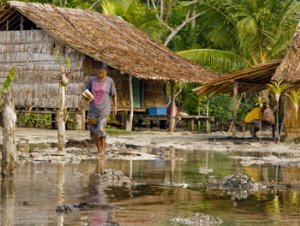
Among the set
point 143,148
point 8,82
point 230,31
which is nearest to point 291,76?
point 143,148

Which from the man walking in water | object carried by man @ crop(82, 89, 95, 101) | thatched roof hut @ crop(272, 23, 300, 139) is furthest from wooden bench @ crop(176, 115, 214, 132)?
object carried by man @ crop(82, 89, 95, 101)

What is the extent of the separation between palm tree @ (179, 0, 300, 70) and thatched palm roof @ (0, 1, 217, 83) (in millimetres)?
1078

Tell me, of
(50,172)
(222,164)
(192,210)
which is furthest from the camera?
(222,164)

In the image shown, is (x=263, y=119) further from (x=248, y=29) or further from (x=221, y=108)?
(x=221, y=108)

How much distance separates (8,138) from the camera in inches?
523

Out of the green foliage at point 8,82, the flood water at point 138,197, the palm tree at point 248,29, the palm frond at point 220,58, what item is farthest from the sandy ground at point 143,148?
the palm frond at point 220,58

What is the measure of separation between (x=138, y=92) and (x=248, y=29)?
525 centimetres

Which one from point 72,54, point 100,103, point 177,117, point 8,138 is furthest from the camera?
point 177,117

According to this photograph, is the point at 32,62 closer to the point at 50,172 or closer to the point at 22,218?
the point at 50,172

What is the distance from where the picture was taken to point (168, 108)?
3838 cm

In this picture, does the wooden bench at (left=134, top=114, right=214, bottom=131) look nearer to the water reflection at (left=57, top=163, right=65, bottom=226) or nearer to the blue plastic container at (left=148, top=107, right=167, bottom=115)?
the blue plastic container at (left=148, top=107, right=167, bottom=115)

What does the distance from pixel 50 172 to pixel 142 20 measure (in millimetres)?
28521

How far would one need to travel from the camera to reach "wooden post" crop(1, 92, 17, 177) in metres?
13.3

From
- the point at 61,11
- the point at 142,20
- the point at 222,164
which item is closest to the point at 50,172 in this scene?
the point at 222,164
